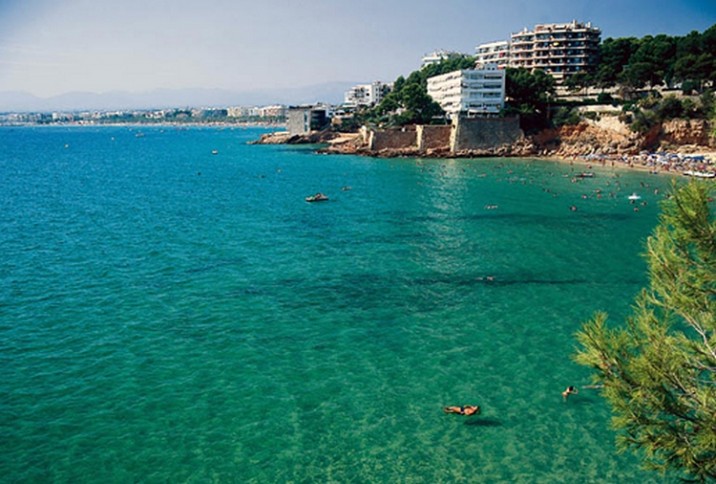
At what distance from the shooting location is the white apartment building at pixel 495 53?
128875 mm

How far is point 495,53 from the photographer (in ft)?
447

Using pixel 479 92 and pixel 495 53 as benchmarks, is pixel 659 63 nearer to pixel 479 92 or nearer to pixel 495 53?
pixel 479 92

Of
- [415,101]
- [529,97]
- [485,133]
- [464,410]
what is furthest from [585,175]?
[464,410]

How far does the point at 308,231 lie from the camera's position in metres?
38.9

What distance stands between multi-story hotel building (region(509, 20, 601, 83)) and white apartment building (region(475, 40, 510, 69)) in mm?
8885

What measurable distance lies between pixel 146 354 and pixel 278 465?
8.11m

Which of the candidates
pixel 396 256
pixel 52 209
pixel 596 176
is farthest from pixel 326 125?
pixel 396 256

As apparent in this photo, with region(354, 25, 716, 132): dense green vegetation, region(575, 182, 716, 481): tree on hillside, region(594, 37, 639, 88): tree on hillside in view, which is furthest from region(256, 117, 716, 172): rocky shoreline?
region(575, 182, 716, 481): tree on hillside

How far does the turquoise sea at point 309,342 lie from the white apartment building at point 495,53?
91.5 m

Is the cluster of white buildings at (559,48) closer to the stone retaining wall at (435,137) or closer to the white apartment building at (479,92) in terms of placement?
the white apartment building at (479,92)

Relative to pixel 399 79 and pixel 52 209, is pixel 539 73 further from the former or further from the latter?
pixel 52 209

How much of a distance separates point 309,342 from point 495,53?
A: 129937mm

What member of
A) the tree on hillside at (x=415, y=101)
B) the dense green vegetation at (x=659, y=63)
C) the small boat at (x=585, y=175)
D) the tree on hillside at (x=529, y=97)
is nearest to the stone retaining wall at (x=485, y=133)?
the tree on hillside at (x=529, y=97)

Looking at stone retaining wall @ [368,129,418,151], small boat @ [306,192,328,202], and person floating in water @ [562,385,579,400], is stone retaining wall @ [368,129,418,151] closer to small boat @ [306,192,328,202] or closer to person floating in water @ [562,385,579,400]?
small boat @ [306,192,328,202]
